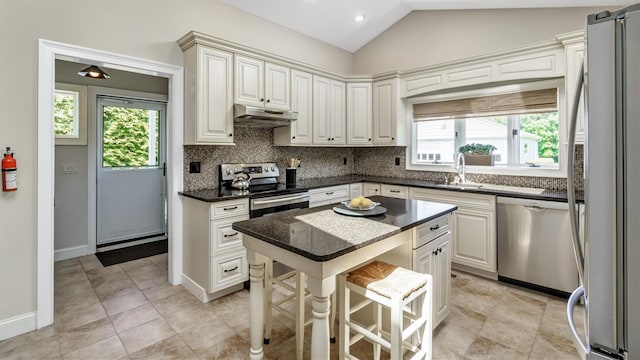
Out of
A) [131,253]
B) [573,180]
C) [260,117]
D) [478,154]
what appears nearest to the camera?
[573,180]

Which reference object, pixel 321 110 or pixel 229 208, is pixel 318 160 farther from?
pixel 229 208

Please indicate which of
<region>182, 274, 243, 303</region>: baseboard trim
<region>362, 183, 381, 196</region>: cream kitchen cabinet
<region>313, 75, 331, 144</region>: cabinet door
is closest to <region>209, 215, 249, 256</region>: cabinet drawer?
<region>182, 274, 243, 303</region>: baseboard trim

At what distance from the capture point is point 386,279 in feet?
5.44

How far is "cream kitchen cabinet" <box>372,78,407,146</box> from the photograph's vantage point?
4160 mm

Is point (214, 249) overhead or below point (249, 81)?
below

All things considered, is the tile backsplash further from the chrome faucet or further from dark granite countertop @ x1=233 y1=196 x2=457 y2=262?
dark granite countertop @ x1=233 y1=196 x2=457 y2=262

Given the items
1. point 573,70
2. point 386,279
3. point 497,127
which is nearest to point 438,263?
point 386,279

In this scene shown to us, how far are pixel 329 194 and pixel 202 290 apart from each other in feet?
5.71

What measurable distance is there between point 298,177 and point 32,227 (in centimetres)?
275

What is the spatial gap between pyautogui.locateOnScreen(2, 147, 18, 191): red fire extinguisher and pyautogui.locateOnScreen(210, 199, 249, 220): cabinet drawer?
134 cm

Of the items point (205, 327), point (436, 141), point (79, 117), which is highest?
point (79, 117)

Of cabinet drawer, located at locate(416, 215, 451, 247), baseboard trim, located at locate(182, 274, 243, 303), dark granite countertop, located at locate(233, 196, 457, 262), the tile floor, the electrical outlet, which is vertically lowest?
the tile floor

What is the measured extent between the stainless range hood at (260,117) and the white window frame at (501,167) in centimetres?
180

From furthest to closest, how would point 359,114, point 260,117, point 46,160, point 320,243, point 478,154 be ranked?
point 359,114
point 478,154
point 260,117
point 46,160
point 320,243
